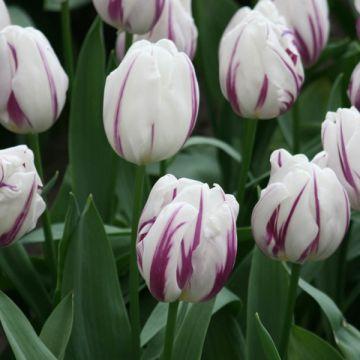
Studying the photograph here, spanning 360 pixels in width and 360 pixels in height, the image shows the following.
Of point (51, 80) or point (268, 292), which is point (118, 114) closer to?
point (51, 80)

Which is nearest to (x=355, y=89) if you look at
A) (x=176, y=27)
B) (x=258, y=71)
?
(x=258, y=71)

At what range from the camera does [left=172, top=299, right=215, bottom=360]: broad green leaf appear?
1115mm

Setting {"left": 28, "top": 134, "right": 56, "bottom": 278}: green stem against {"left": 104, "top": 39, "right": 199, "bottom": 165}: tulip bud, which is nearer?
{"left": 104, "top": 39, "right": 199, "bottom": 165}: tulip bud

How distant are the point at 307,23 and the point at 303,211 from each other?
53cm

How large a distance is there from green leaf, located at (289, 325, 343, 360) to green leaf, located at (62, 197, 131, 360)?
0.64ft

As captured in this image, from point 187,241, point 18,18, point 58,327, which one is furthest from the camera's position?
point 18,18

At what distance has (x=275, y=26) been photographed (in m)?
1.27

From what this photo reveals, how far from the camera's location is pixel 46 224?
1.31 meters

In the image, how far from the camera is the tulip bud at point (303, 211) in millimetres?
994

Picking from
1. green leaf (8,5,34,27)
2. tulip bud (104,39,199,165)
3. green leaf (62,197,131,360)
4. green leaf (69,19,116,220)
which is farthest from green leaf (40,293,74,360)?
green leaf (8,5,34,27)

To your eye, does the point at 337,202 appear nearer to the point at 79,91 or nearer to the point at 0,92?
the point at 0,92

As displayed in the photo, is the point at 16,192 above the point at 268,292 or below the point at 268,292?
above

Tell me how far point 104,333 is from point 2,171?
0.87 feet

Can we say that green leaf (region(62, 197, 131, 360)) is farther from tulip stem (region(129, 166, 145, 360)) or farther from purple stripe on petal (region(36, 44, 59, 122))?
purple stripe on petal (region(36, 44, 59, 122))
